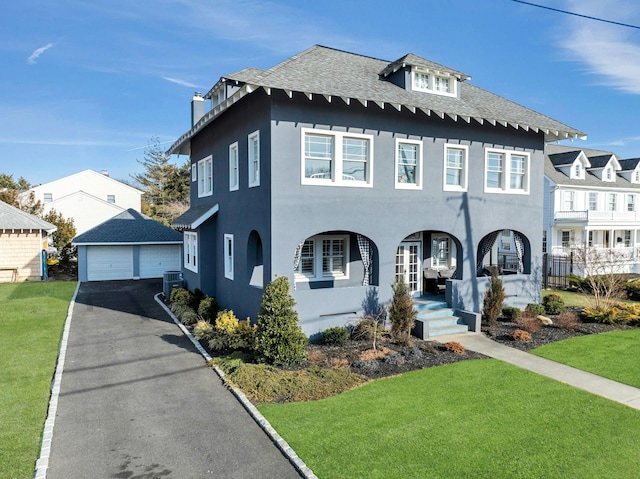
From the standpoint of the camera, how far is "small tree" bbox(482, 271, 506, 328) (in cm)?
1416

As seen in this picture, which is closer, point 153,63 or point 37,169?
point 153,63

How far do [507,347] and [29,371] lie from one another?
12.6m

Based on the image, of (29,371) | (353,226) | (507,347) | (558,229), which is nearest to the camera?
(29,371)

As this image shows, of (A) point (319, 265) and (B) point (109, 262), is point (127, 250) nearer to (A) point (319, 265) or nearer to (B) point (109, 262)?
(B) point (109, 262)

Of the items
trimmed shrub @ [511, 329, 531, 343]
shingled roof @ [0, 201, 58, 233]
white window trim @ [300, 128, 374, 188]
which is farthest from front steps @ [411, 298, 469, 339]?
shingled roof @ [0, 201, 58, 233]

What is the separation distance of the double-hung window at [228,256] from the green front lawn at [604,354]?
10.4 meters

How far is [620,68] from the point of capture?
62.8ft

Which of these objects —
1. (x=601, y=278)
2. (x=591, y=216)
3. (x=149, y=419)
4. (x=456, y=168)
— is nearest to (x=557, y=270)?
(x=591, y=216)

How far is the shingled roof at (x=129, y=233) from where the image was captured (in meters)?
25.4

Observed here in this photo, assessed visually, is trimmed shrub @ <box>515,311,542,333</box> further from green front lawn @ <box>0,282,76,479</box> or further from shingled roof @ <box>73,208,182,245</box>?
shingled roof @ <box>73,208,182,245</box>

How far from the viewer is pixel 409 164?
13922 millimetres

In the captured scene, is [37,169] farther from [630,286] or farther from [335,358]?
[630,286]

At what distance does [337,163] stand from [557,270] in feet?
69.9

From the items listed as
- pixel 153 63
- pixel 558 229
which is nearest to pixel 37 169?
pixel 153 63
